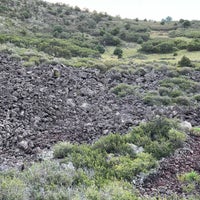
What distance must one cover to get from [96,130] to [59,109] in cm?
253

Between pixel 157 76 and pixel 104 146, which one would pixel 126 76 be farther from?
pixel 104 146

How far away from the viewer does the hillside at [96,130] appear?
6918 mm

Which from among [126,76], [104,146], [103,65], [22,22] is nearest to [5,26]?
[22,22]

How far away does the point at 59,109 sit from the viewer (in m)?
12.6

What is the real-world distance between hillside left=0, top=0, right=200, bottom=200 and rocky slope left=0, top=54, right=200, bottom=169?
1.1 inches

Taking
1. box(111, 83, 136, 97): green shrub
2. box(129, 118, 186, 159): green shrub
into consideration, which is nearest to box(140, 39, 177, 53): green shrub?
box(111, 83, 136, 97): green shrub

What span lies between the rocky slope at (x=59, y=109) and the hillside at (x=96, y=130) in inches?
1.1

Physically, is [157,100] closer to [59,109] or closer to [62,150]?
[59,109]

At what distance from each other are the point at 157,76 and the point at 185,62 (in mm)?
4255

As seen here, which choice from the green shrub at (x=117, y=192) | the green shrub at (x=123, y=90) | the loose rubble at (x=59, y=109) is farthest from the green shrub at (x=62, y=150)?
the green shrub at (x=123, y=90)

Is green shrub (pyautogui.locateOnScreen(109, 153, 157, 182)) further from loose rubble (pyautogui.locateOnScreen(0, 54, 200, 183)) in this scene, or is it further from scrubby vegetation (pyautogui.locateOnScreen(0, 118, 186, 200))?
loose rubble (pyautogui.locateOnScreen(0, 54, 200, 183))

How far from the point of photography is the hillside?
692 centimetres

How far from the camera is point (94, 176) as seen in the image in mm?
7320

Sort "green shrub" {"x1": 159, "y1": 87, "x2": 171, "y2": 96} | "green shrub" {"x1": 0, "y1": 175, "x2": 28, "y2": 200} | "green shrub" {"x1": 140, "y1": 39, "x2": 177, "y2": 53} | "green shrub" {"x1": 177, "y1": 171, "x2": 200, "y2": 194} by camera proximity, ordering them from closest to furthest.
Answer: "green shrub" {"x1": 0, "y1": 175, "x2": 28, "y2": 200}, "green shrub" {"x1": 177, "y1": 171, "x2": 200, "y2": 194}, "green shrub" {"x1": 159, "y1": 87, "x2": 171, "y2": 96}, "green shrub" {"x1": 140, "y1": 39, "x2": 177, "y2": 53}
